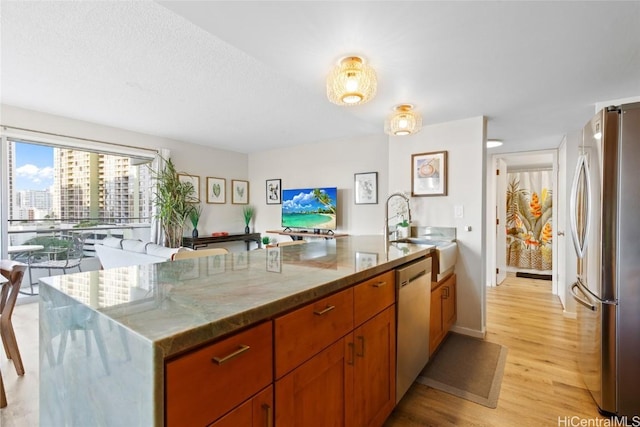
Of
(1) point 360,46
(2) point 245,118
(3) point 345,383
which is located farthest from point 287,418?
(2) point 245,118

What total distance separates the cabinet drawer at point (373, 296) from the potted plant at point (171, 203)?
3858 mm

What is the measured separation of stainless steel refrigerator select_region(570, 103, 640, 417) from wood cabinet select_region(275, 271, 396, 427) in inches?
48.7

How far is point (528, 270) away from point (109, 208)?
23.0 ft

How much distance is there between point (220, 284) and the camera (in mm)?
1071

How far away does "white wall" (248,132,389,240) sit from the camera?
173 inches

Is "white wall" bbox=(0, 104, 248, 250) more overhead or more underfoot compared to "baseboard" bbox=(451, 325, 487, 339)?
more overhead

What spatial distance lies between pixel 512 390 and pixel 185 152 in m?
5.05

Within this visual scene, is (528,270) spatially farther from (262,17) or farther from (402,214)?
(262,17)

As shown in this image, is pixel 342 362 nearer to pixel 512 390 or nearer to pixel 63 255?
pixel 512 390

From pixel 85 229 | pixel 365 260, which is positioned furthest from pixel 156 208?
pixel 365 260

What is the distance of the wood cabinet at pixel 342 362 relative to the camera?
3.10 feet

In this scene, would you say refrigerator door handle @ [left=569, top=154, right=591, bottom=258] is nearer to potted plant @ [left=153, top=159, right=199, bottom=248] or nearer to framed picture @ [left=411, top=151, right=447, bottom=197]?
framed picture @ [left=411, top=151, right=447, bottom=197]

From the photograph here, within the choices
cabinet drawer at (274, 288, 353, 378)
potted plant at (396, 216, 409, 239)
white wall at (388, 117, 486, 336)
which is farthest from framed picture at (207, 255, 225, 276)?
white wall at (388, 117, 486, 336)

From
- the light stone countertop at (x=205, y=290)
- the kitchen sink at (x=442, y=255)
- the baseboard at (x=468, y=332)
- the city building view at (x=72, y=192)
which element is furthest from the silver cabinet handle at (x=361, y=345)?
the city building view at (x=72, y=192)
